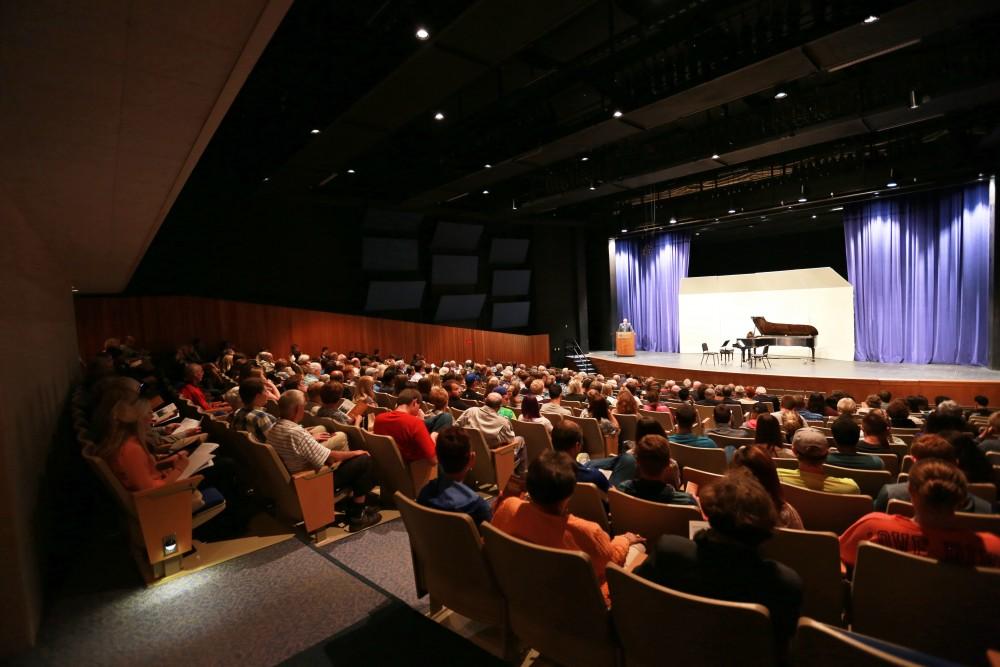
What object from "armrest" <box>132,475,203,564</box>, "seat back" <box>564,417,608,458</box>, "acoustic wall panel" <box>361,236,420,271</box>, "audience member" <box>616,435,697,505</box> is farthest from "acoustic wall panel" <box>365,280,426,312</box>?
"audience member" <box>616,435,697,505</box>

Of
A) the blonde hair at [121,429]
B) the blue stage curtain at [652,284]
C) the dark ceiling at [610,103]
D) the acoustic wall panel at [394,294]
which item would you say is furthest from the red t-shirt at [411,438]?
the blue stage curtain at [652,284]

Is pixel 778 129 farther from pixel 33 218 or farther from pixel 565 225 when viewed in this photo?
pixel 33 218

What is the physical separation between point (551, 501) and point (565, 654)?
569 mm

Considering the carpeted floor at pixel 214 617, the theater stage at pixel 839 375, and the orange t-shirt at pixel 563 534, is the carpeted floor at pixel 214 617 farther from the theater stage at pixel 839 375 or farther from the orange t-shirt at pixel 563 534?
the theater stage at pixel 839 375

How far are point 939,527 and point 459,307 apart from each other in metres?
14.1

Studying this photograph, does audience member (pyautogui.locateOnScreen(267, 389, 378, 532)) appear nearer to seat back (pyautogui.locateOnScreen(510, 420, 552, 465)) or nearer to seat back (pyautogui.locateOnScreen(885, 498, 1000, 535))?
seat back (pyautogui.locateOnScreen(510, 420, 552, 465))

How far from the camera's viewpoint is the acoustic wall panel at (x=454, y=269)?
49.6ft

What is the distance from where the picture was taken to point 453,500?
2.43 meters

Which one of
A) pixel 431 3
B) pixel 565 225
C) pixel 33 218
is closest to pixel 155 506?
pixel 33 218

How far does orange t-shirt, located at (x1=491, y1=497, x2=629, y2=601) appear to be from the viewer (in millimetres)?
2018

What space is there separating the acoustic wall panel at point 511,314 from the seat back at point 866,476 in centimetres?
1359

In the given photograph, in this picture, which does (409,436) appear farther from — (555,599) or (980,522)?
(980,522)

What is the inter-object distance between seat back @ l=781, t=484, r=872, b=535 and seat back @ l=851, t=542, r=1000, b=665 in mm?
758

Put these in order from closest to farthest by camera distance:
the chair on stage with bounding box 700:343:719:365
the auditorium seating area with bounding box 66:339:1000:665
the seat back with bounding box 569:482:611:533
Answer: the auditorium seating area with bounding box 66:339:1000:665 < the seat back with bounding box 569:482:611:533 < the chair on stage with bounding box 700:343:719:365
